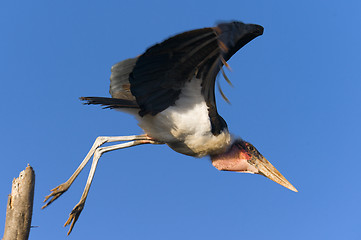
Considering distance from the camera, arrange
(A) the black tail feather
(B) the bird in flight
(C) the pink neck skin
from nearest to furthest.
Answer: (B) the bird in flight
(A) the black tail feather
(C) the pink neck skin

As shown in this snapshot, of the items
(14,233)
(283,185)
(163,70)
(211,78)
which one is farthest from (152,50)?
(283,185)

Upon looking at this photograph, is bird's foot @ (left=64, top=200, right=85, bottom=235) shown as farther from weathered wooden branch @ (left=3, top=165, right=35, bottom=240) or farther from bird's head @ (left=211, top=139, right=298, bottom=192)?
bird's head @ (left=211, top=139, right=298, bottom=192)

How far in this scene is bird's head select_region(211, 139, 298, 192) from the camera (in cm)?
766

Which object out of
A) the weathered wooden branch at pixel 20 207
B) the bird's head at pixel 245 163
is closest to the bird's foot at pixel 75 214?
the weathered wooden branch at pixel 20 207

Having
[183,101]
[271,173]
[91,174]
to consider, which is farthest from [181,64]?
[271,173]

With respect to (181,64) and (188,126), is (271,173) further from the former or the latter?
(181,64)

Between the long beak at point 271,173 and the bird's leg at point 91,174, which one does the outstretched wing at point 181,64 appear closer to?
the bird's leg at point 91,174

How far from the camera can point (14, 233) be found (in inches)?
223

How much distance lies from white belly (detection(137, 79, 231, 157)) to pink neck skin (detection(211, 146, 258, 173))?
368 mm

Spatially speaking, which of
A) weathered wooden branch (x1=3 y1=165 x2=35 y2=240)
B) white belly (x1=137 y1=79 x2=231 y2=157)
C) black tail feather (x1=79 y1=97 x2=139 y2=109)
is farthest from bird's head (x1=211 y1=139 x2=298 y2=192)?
weathered wooden branch (x1=3 y1=165 x2=35 y2=240)

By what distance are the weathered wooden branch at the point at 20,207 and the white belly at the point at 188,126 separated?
185 cm

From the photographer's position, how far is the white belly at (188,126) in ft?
21.9

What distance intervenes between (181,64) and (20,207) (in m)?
2.51

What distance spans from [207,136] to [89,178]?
5.76 ft
